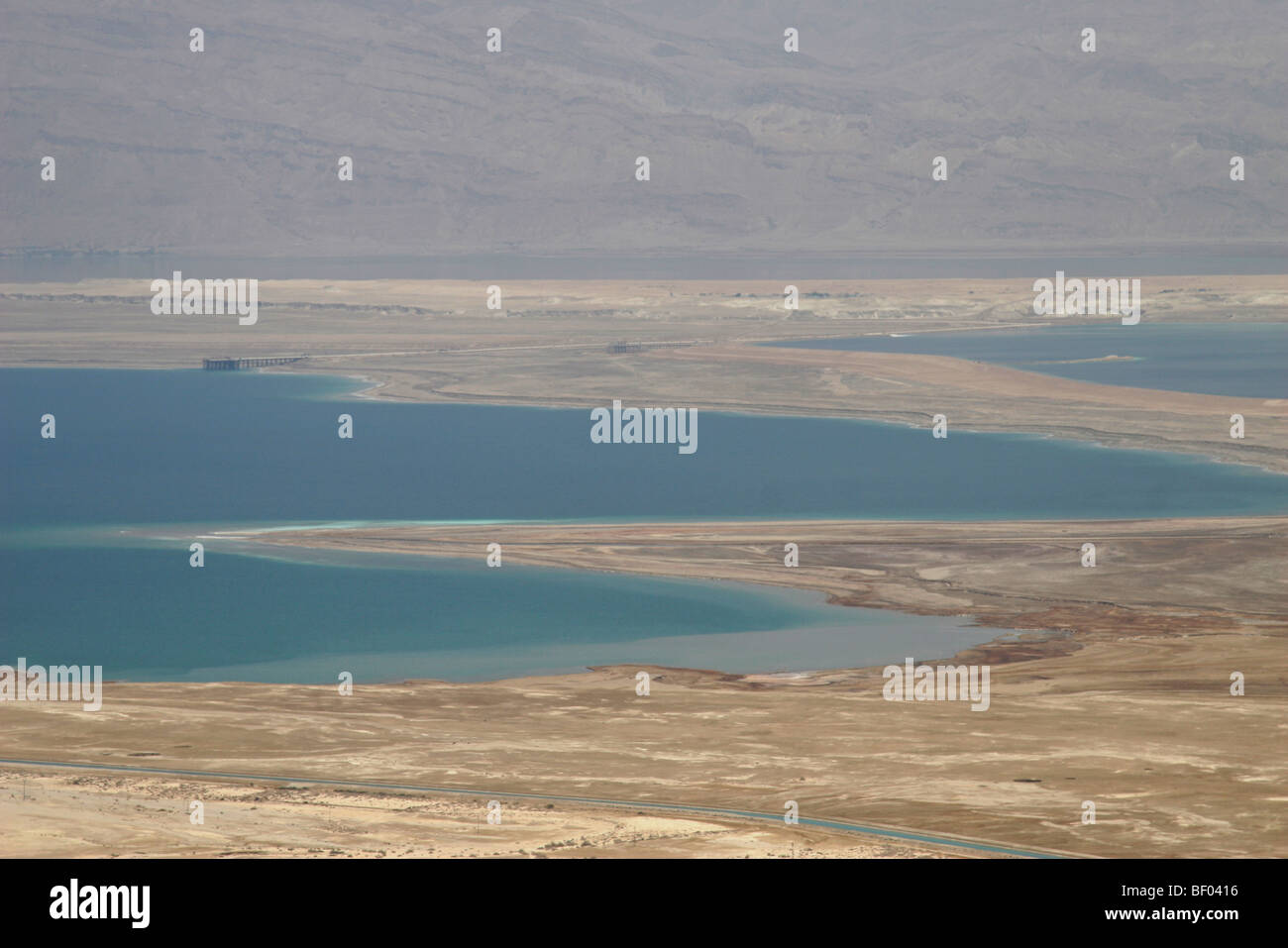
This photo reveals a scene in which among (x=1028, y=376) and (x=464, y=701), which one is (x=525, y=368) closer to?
(x=1028, y=376)

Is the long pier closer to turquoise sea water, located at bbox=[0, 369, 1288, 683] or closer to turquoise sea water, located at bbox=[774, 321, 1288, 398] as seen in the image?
turquoise sea water, located at bbox=[0, 369, 1288, 683]

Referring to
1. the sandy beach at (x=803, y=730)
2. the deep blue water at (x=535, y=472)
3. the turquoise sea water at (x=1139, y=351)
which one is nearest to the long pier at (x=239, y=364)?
the deep blue water at (x=535, y=472)

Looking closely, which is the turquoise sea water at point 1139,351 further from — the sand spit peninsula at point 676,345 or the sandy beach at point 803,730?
the sandy beach at point 803,730

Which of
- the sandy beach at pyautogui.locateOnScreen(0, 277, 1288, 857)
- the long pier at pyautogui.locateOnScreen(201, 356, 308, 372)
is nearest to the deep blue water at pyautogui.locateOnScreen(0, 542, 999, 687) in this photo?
the sandy beach at pyautogui.locateOnScreen(0, 277, 1288, 857)

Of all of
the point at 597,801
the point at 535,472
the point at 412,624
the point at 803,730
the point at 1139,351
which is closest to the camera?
the point at 597,801

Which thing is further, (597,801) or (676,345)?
(676,345)

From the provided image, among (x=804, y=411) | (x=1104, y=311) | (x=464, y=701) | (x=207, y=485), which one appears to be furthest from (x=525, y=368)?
(x=464, y=701)

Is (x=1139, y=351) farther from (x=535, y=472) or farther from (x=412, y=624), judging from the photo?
(x=412, y=624)

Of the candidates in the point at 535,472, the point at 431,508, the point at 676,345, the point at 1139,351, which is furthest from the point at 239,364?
the point at 1139,351
